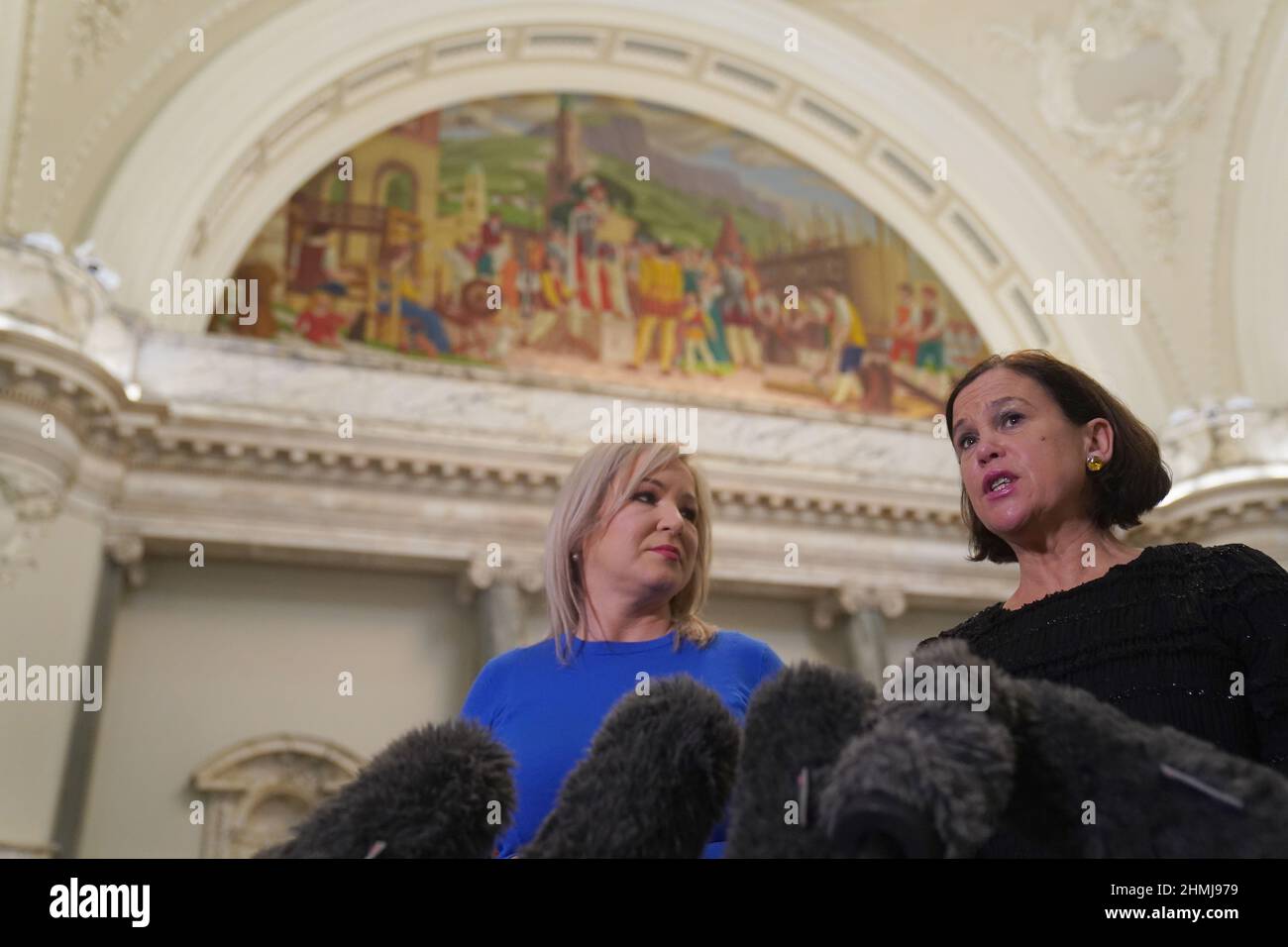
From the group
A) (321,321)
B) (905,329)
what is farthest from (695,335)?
(321,321)

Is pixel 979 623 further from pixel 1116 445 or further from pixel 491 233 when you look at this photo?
pixel 491 233

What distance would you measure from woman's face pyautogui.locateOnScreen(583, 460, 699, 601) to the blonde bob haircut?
3cm

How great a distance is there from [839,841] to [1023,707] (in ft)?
0.84

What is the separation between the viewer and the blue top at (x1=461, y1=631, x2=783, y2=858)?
2049mm

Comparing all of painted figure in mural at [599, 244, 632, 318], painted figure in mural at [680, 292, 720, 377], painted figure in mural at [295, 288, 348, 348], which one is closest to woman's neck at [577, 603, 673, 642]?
painted figure in mural at [295, 288, 348, 348]

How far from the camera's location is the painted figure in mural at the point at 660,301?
14254 millimetres

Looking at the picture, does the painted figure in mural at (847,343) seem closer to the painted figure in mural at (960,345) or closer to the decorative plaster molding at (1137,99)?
the painted figure in mural at (960,345)

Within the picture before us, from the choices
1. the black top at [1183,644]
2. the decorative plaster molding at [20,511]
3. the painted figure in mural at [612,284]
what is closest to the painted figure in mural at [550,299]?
the painted figure in mural at [612,284]

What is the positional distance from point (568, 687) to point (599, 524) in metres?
0.35

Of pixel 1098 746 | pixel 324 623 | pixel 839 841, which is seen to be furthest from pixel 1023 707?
pixel 324 623

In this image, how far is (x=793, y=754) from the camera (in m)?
1.03

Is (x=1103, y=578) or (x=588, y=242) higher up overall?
(x=588, y=242)

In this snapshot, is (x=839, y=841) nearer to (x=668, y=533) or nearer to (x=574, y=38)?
(x=668, y=533)
